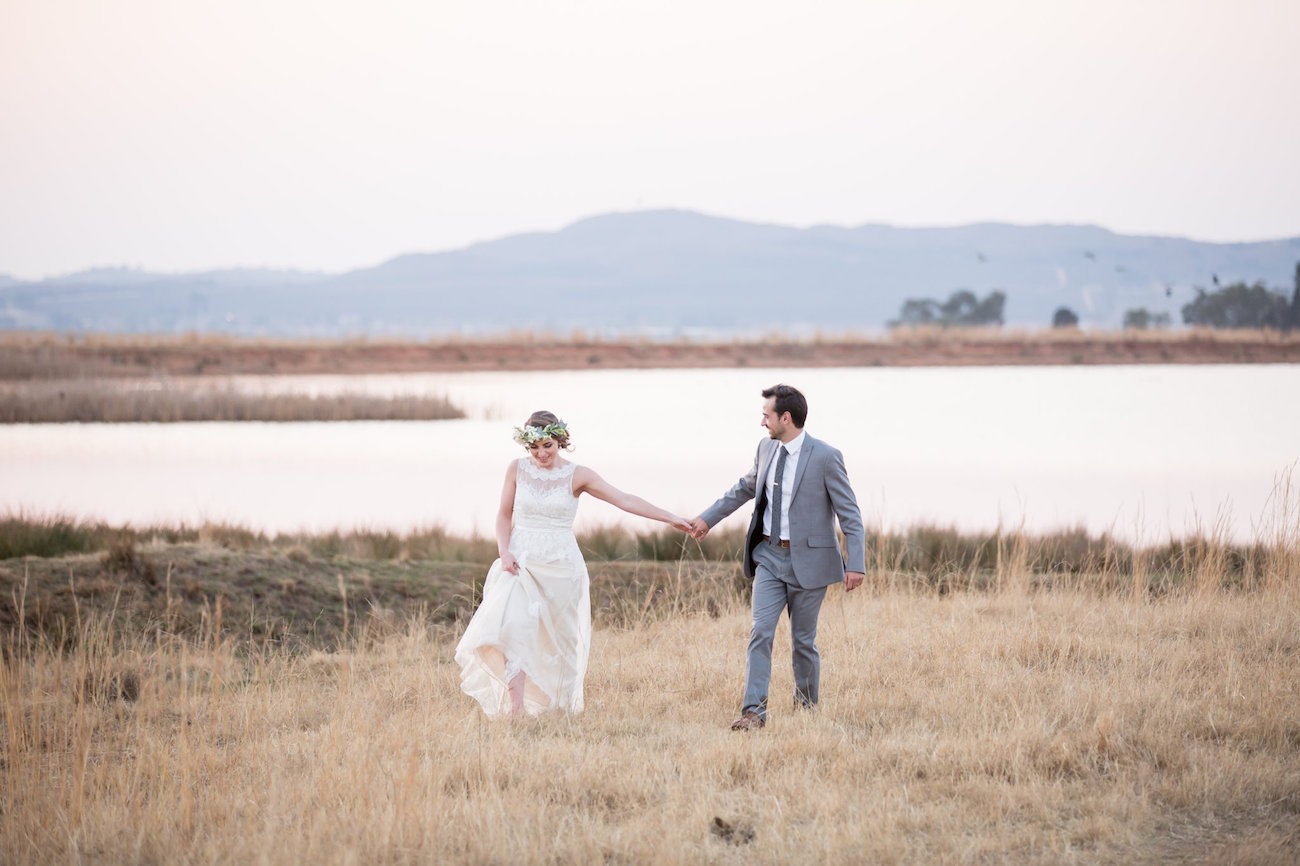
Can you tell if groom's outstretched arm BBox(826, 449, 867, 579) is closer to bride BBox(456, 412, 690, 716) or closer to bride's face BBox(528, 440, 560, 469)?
bride BBox(456, 412, 690, 716)

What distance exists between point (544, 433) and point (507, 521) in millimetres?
553

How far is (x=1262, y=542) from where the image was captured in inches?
530

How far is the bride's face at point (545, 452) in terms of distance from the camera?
7367 millimetres

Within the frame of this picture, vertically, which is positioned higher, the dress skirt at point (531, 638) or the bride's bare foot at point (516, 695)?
the dress skirt at point (531, 638)

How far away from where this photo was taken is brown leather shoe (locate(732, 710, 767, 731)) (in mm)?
6898

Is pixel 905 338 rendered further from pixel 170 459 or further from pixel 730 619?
Answer: pixel 730 619

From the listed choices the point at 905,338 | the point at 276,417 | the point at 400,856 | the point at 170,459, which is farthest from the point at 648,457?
the point at 905,338

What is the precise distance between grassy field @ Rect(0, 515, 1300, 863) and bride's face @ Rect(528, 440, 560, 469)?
145 centimetres

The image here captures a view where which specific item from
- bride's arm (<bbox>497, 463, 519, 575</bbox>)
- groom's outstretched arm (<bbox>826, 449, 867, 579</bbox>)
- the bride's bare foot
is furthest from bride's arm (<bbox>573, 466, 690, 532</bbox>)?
the bride's bare foot

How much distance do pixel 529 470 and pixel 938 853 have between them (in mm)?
3291

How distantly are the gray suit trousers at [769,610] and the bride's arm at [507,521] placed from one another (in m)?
1.39

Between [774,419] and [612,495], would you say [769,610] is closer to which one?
[774,419]

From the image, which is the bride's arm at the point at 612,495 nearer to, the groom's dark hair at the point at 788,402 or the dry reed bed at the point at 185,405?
the groom's dark hair at the point at 788,402

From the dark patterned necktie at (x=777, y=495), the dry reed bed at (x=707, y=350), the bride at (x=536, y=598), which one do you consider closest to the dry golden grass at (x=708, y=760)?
the bride at (x=536, y=598)
